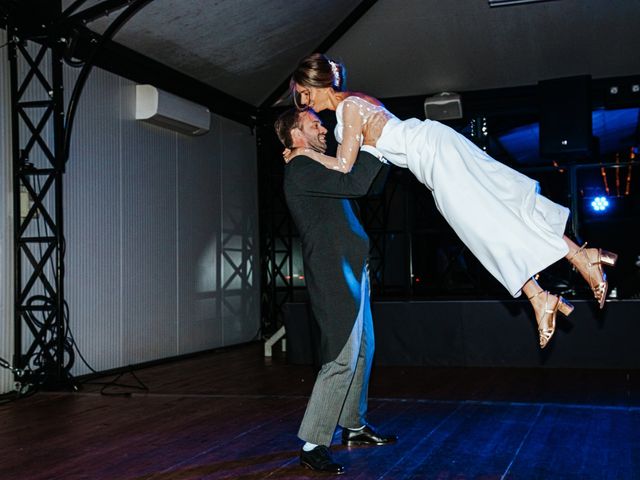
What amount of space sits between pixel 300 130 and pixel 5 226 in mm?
3699

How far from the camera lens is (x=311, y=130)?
2.97 meters

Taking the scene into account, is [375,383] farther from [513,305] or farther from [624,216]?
[624,216]

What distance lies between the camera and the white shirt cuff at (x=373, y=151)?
285cm

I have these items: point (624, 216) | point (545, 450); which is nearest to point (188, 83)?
point (545, 450)

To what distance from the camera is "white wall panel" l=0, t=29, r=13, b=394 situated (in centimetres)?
566

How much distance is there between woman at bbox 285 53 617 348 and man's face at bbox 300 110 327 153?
79 millimetres

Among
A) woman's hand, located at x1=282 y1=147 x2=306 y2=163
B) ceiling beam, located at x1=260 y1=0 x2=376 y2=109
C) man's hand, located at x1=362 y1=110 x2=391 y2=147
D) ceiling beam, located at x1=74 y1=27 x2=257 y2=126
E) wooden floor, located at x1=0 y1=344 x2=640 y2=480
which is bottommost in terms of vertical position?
wooden floor, located at x1=0 y1=344 x2=640 y2=480

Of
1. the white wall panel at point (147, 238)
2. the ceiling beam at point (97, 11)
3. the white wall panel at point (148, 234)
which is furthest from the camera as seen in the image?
the white wall panel at point (147, 238)

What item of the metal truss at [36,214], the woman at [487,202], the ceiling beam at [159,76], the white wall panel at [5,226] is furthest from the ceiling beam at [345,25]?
the woman at [487,202]

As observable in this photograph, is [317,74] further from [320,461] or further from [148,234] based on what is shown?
[148,234]

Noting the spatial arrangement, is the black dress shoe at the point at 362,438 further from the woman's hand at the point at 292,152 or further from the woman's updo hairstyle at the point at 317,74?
the woman's updo hairstyle at the point at 317,74

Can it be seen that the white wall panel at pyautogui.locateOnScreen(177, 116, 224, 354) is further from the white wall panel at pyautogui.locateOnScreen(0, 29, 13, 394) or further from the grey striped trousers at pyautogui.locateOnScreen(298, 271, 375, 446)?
the grey striped trousers at pyautogui.locateOnScreen(298, 271, 375, 446)

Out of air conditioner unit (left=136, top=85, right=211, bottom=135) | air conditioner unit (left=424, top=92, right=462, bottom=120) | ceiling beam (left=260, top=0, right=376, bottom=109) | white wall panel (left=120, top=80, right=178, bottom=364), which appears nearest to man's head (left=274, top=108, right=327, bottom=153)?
white wall panel (left=120, top=80, right=178, bottom=364)

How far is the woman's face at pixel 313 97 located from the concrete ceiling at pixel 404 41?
4193 mm
